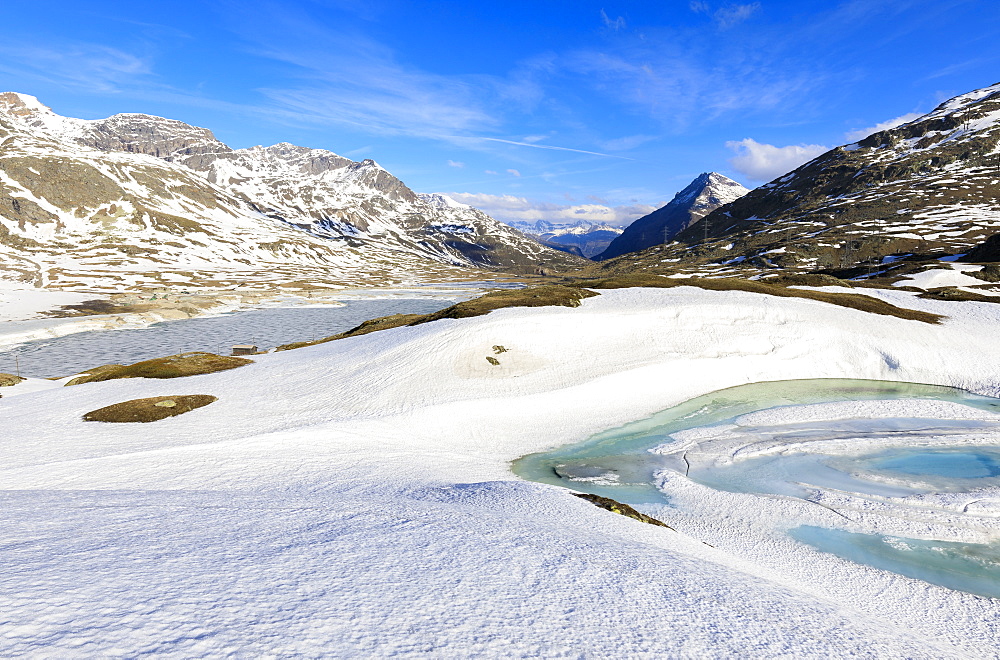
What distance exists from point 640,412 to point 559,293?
65.7 feet

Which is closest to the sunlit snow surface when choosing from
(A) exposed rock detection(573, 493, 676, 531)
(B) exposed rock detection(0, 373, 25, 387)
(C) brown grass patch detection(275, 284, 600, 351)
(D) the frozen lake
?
(A) exposed rock detection(573, 493, 676, 531)

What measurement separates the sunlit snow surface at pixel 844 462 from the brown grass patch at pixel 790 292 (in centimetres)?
1466

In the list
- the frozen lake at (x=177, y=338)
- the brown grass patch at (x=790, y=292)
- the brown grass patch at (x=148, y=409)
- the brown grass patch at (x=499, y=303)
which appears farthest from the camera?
the frozen lake at (x=177, y=338)

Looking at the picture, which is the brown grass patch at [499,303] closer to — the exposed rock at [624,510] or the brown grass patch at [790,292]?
the brown grass patch at [790,292]

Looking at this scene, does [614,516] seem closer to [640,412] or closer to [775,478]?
[775,478]

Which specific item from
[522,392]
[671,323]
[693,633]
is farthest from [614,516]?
[671,323]

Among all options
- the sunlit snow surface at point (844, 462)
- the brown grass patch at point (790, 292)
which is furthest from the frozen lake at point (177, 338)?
the sunlit snow surface at point (844, 462)

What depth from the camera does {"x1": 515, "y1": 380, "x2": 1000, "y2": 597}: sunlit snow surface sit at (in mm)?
16359

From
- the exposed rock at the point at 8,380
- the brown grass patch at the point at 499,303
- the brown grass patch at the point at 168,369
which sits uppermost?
the brown grass patch at the point at 499,303

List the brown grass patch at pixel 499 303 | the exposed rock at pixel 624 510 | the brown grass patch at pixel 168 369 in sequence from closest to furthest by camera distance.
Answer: the exposed rock at pixel 624 510, the brown grass patch at pixel 168 369, the brown grass patch at pixel 499 303

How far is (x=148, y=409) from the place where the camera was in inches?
1138

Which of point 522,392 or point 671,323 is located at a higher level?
point 671,323

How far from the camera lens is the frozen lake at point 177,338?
213 feet

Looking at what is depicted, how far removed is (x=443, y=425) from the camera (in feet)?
95.2
